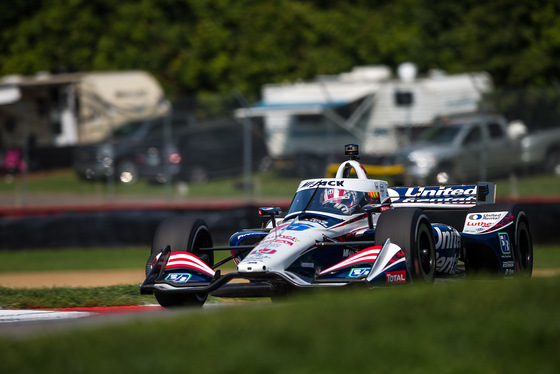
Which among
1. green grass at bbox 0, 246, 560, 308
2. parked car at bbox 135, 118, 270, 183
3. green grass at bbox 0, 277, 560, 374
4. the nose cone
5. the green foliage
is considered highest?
the green foliage

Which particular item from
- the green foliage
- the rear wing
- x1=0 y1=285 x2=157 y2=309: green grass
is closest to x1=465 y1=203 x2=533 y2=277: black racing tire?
the rear wing

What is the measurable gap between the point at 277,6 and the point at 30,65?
→ 9.91m

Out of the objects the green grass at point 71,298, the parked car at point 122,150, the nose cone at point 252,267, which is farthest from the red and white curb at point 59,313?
the parked car at point 122,150

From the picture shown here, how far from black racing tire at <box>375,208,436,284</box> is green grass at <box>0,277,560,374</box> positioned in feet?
6.43

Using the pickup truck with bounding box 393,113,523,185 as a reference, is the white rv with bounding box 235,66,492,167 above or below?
above

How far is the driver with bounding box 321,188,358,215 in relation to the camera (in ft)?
30.2

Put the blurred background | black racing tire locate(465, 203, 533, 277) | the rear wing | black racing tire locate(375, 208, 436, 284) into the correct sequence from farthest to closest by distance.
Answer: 1. the blurred background
2. the rear wing
3. black racing tire locate(465, 203, 533, 277)
4. black racing tire locate(375, 208, 436, 284)

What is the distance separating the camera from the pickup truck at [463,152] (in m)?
18.9

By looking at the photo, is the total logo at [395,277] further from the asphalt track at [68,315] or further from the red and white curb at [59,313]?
the red and white curb at [59,313]

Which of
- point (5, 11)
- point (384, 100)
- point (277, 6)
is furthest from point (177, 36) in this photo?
point (384, 100)

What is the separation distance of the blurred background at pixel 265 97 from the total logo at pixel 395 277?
36.0 feet

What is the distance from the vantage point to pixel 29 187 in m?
22.4

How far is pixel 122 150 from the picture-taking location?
22406mm

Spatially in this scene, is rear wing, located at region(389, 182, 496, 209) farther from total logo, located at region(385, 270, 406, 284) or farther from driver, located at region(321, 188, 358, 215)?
total logo, located at region(385, 270, 406, 284)
